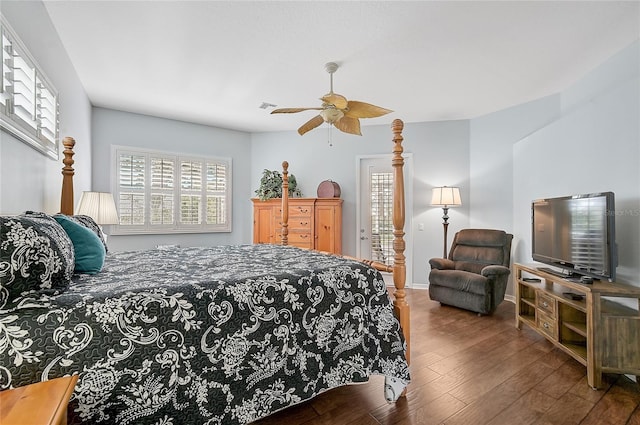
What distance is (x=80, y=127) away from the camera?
340 centimetres

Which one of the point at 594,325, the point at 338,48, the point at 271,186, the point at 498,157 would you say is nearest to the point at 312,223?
the point at 271,186

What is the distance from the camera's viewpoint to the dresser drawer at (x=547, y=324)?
99.3 inches

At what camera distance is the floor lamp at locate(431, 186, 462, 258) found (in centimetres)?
442

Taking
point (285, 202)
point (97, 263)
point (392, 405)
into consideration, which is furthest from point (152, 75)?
point (392, 405)

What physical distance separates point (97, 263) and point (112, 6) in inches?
77.3

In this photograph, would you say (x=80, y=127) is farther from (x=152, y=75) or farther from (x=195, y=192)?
(x=195, y=192)

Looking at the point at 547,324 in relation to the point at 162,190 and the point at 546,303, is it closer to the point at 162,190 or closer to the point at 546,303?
the point at 546,303

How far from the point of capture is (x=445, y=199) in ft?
14.5

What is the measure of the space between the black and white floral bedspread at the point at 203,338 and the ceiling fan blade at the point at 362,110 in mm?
1530

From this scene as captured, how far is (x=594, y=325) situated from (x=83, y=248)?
3.39 meters

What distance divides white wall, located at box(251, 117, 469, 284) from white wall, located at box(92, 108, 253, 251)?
32 cm

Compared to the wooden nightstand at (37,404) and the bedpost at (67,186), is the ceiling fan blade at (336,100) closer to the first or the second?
the bedpost at (67,186)

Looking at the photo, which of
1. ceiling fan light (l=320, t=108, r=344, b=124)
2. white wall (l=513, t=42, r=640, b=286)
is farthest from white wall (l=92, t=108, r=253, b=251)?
white wall (l=513, t=42, r=640, b=286)

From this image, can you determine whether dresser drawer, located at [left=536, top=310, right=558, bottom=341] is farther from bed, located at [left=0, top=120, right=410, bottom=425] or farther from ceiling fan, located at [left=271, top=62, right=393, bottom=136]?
ceiling fan, located at [left=271, top=62, right=393, bottom=136]
